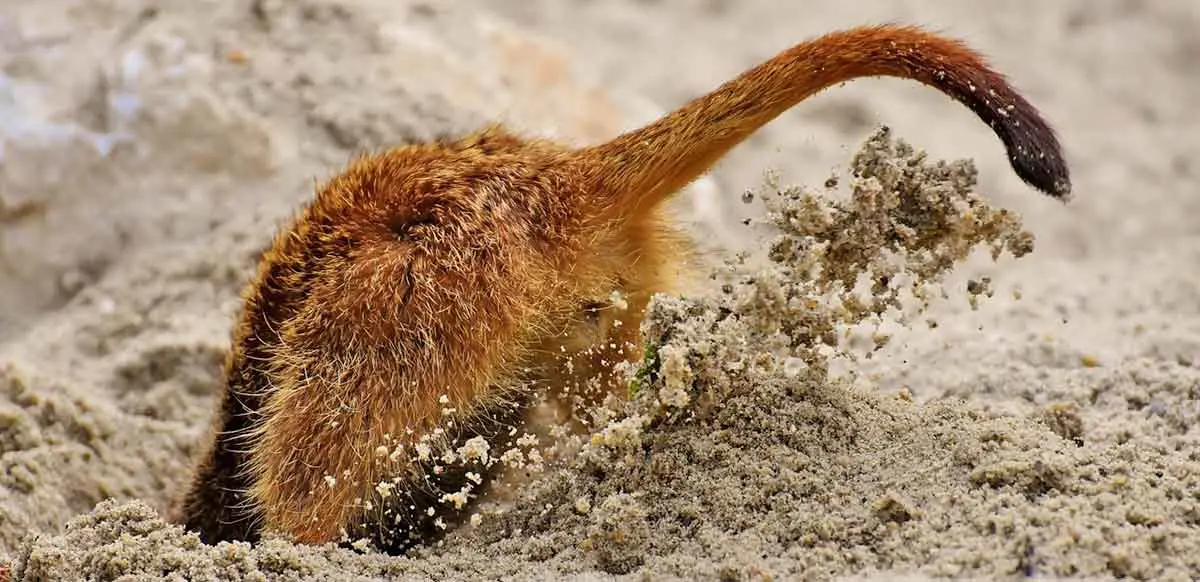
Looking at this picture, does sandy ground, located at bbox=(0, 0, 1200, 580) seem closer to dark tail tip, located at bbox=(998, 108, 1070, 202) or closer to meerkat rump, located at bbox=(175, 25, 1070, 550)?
meerkat rump, located at bbox=(175, 25, 1070, 550)

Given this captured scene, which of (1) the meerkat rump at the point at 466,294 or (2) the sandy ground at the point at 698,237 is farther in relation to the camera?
(1) the meerkat rump at the point at 466,294

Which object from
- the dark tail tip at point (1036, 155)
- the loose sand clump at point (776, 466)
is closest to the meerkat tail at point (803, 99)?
the dark tail tip at point (1036, 155)

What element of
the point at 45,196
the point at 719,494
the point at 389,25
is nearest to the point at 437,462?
the point at 719,494

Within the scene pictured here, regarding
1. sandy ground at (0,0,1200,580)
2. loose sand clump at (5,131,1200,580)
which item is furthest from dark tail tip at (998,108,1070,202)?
sandy ground at (0,0,1200,580)

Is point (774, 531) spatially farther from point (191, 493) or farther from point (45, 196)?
point (45, 196)

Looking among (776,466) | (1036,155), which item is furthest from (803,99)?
(776,466)

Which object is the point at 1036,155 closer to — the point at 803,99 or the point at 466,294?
the point at 803,99

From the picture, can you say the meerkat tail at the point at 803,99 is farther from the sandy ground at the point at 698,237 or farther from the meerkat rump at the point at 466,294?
the sandy ground at the point at 698,237
